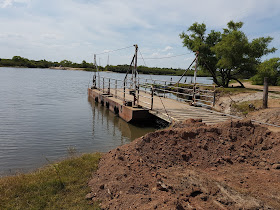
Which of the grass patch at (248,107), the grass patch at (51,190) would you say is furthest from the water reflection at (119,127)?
the grass patch at (248,107)

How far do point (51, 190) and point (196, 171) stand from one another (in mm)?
3273

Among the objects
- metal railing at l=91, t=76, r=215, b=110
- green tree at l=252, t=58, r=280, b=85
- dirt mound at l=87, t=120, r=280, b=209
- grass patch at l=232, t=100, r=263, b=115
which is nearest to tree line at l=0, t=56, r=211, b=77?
green tree at l=252, t=58, r=280, b=85

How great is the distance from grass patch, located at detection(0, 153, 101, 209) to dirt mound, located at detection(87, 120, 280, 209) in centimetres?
28

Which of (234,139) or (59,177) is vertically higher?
(234,139)

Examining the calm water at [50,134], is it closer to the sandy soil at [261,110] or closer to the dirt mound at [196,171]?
the dirt mound at [196,171]

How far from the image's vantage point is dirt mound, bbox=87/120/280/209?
4.06 meters

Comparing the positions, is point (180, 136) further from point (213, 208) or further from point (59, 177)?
point (59, 177)

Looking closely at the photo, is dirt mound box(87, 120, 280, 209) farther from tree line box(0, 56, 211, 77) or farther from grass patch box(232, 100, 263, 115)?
tree line box(0, 56, 211, 77)

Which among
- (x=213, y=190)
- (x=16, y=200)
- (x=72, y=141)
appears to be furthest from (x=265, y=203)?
(x=72, y=141)

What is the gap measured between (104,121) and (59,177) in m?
9.54

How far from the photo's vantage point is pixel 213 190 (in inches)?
168

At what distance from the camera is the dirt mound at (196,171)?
4.06 metres

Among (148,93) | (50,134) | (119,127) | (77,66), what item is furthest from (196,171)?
(77,66)

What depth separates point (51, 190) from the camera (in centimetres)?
500
